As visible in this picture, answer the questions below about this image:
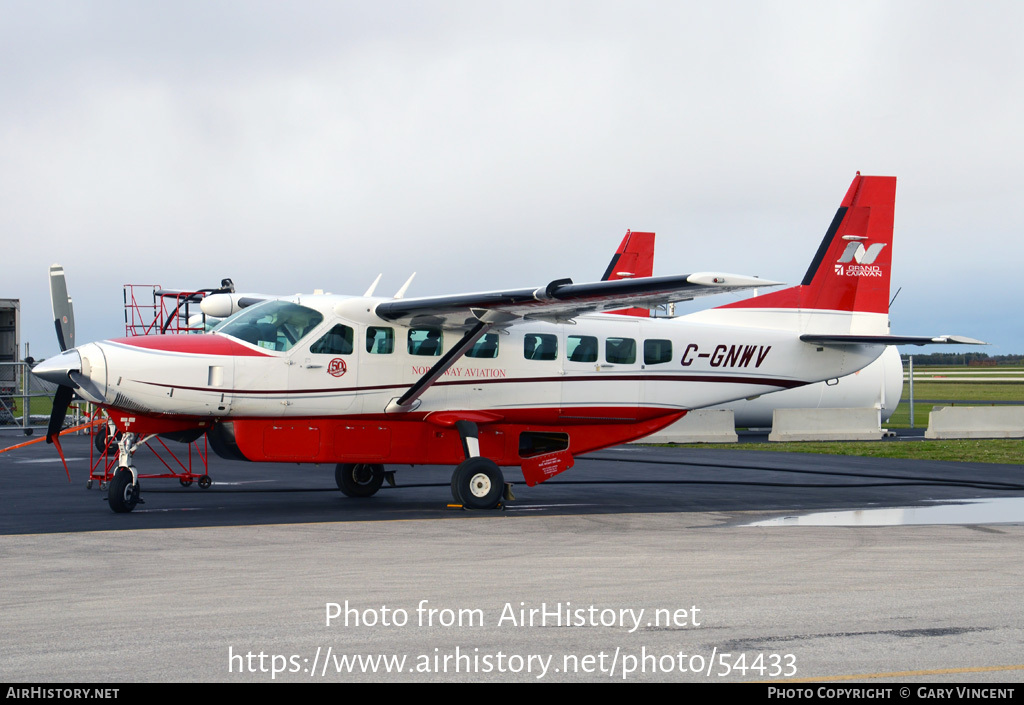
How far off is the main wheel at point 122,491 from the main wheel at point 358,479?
363 centimetres


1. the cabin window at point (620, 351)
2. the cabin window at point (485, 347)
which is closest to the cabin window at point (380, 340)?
the cabin window at point (485, 347)

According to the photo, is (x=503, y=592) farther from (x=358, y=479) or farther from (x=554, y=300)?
(x=358, y=479)

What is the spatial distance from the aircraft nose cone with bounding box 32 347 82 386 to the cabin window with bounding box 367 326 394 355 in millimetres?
3837

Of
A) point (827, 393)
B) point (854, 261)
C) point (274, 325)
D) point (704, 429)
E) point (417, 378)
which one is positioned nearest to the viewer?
point (274, 325)

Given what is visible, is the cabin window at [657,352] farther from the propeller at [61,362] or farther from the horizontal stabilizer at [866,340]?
the propeller at [61,362]

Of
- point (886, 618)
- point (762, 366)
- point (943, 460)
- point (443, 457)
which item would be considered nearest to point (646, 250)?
point (943, 460)

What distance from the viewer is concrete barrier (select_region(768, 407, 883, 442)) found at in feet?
97.9

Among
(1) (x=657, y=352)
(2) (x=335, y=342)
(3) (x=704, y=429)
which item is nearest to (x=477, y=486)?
(2) (x=335, y=342)

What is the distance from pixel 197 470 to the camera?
69.3 ft

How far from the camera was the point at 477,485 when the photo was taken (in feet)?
46.3

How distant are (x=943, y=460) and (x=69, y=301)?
1851 centimetres

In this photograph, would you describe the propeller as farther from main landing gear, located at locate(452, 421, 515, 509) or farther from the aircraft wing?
main landing gear, located at locate(452, 421, 515, 509)

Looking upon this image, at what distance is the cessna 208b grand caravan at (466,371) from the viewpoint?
43.2 feet

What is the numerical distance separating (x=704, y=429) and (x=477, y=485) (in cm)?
1665
